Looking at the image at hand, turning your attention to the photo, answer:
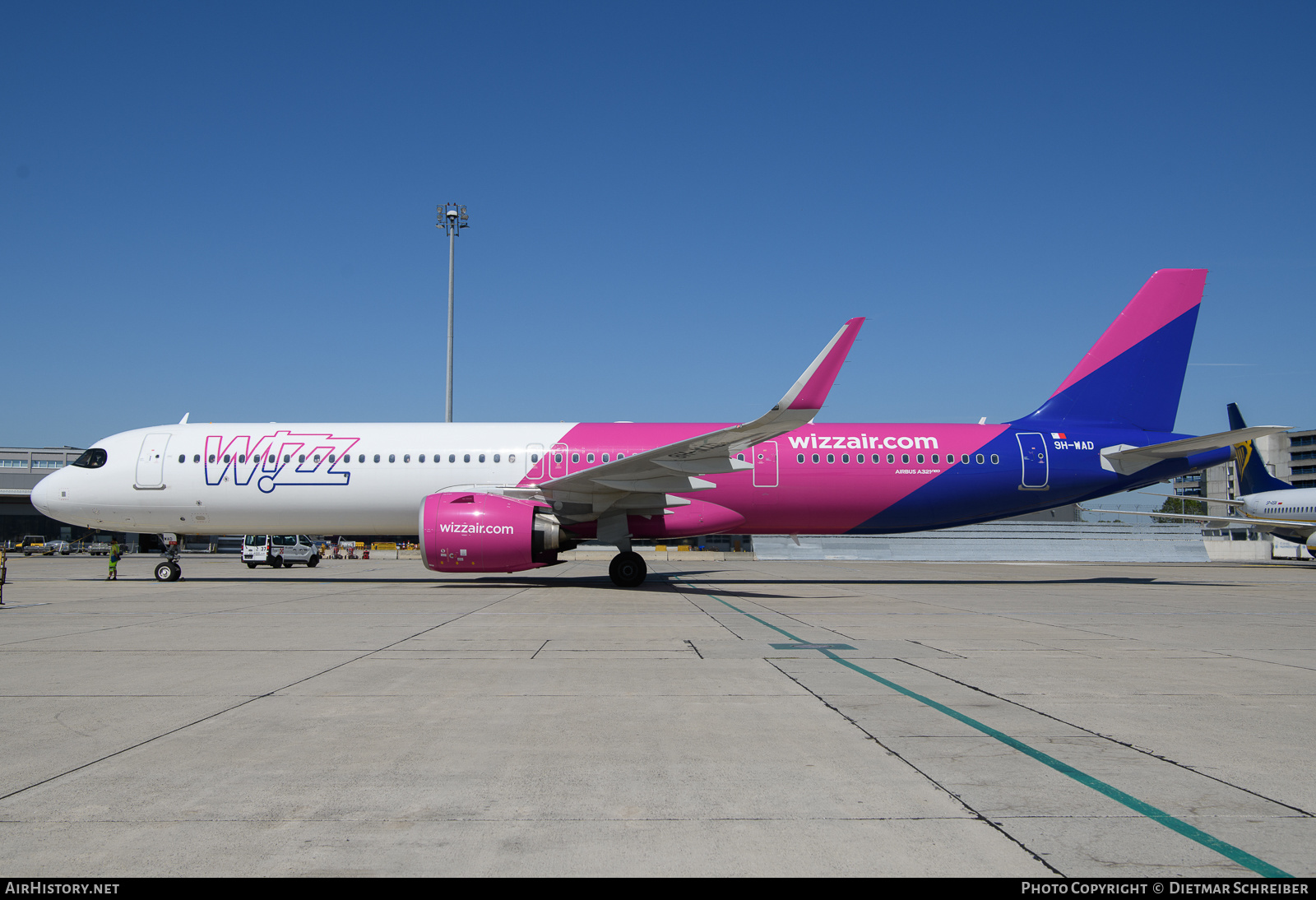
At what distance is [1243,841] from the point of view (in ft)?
9.88

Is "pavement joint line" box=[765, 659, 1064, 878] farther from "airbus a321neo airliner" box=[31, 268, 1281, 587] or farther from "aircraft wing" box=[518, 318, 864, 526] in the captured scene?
"airbus a321neo airliner" box=[31, 268, 1281, 587]

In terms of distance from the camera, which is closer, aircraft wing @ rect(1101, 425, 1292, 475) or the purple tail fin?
aircraft wing @ rect(1101, 425, 1292, 475)

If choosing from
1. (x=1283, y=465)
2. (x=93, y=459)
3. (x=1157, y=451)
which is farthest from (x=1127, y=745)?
(x=1283, y=465)

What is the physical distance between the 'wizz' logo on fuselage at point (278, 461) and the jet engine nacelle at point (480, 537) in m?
3.51

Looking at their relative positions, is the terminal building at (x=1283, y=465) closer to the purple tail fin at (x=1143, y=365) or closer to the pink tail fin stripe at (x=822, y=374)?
the purple tail fin at (x=1143, y=365)

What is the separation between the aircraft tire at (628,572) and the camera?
55.4 feet

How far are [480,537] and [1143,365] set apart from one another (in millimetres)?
16185

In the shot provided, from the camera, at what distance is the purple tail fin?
19438mm

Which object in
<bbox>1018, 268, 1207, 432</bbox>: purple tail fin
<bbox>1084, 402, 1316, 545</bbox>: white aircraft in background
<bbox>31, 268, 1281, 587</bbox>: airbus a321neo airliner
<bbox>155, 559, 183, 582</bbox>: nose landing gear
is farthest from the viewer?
<bbox>1084, 402, 1316, 545</bbox>: white aircraft in background

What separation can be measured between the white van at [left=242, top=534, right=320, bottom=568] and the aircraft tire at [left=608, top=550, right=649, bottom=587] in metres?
15.5

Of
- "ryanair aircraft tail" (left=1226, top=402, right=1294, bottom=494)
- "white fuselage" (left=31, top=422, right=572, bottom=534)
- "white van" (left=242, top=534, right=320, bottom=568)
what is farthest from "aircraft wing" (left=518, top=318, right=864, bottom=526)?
"ryanair aircraft tail" (left=1226, top=402, right=1294, bottom=494)

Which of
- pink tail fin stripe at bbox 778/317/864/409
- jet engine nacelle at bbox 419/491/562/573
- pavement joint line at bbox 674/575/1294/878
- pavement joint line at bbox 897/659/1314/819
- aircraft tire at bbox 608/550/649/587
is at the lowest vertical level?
pavement joint line at bbox 897/659/1314/819

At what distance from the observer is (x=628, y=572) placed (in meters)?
16.9
